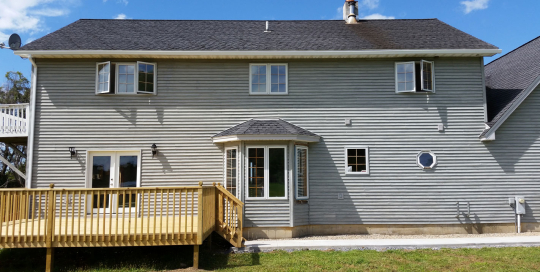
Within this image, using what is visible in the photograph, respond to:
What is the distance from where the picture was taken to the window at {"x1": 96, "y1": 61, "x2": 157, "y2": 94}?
10.5 meters

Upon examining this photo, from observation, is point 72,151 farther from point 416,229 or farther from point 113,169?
point 416,229

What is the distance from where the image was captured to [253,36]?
1163cm

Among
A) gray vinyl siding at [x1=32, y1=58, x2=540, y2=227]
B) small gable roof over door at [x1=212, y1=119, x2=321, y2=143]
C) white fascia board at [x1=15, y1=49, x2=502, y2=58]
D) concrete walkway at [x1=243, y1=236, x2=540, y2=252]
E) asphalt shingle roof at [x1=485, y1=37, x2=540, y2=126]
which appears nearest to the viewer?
concrete walkway at [x1=243, y1=236, x2=540, y2=252]

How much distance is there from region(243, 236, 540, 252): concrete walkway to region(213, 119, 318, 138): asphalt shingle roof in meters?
2.57

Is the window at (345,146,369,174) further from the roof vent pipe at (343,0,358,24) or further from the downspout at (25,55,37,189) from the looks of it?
the downspout at (25,55,37,189)

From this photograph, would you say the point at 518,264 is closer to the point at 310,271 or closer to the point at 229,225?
the point at 310,271

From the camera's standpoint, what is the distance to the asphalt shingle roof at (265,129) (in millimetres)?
9703

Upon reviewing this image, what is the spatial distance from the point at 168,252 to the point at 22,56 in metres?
6.51

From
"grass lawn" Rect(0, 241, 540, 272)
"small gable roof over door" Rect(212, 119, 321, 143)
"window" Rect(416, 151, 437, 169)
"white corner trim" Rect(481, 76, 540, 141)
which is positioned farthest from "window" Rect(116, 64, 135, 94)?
"white corner trim" Rect(481, 76, 540, 141)

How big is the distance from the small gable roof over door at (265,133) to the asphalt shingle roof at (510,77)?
5036 mm

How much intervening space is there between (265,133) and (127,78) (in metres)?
4.05

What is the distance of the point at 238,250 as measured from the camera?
840 centimetres

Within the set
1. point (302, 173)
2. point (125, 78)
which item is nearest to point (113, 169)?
point (125, 78)

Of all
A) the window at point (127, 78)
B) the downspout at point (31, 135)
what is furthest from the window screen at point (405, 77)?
the downspout at point (31, 135)
